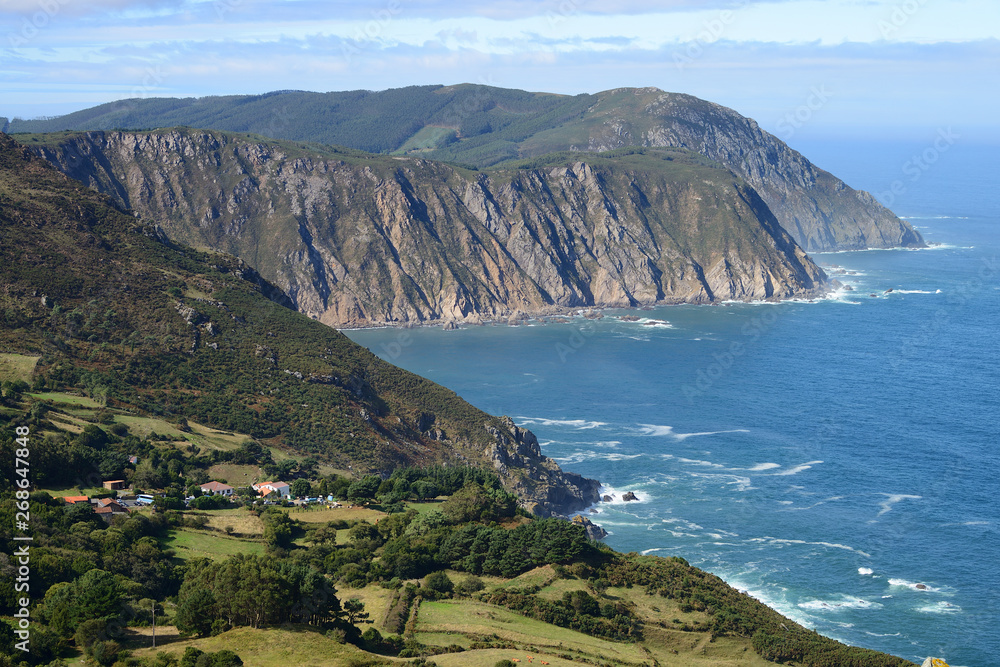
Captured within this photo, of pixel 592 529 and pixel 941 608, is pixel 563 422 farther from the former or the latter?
pixel 941 608

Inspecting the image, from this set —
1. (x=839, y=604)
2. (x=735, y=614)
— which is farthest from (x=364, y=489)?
(x=839, y=604)

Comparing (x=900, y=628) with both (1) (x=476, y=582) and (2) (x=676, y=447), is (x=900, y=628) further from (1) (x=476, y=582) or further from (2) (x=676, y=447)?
(2) (x=676, y=447)

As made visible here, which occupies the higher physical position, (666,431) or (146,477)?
(146,477)

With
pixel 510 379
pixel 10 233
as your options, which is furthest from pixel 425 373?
pixel 10 233

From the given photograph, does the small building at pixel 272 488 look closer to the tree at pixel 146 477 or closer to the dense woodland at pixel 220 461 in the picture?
the dense woodland at pixel 220 461

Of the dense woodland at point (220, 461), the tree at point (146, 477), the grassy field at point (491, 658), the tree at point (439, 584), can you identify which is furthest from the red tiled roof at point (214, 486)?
the grassy field at point (491, 658)

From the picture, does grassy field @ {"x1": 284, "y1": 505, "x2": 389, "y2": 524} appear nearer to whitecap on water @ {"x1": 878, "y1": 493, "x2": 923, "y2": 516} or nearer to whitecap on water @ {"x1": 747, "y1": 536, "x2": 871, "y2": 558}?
whitecap on water @ {"x1": 747, "y1": 536, "x2": 871, "y2": 558}
